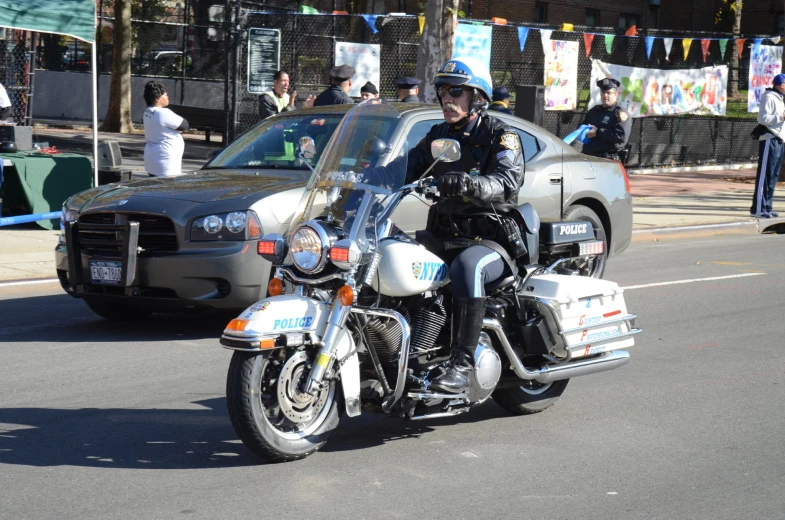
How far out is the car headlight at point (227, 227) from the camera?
7.96 metres

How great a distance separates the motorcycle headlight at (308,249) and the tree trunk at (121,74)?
22.3 m

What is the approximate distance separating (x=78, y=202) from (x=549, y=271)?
3939 mm

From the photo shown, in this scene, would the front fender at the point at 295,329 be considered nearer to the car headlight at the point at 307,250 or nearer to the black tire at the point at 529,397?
the car headlight at the point at 307,250

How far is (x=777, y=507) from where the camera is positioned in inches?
192

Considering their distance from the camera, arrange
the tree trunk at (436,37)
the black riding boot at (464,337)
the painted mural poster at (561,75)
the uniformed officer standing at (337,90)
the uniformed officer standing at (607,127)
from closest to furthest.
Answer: the black riding boot at (464,337) → the uniformed officer standing at (337,90) → the uniformed officer standing at (607,127) → the tree trunk at (436,37) → the painted mural poster at (561,75)

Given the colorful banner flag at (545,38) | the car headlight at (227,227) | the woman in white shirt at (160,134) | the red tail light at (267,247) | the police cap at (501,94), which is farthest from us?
the colorful banner flag at (545,38)

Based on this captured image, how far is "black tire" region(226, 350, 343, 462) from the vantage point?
490 cm

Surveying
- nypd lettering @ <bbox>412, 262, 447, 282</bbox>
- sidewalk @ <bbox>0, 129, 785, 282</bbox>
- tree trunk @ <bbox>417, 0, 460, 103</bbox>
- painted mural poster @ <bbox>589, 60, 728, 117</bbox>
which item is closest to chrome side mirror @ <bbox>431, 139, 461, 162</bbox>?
nypd lettering @ <bbox>412, 262, 447, 282</bbox>

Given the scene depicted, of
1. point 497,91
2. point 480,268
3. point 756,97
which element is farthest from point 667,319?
point 756,97

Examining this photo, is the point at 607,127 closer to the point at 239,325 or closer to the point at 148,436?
the point at 148,436

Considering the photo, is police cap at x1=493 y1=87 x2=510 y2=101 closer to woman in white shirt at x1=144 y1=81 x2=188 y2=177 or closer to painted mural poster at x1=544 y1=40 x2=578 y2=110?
woman in white shirt at x1=144 y1=81 x2=188 y2=177

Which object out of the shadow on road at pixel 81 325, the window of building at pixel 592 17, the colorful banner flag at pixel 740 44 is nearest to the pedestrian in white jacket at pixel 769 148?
the colorful banner flag at pixel 740 44

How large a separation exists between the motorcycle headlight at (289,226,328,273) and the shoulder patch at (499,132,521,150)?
114 cm

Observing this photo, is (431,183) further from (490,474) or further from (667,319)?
(667,319)
